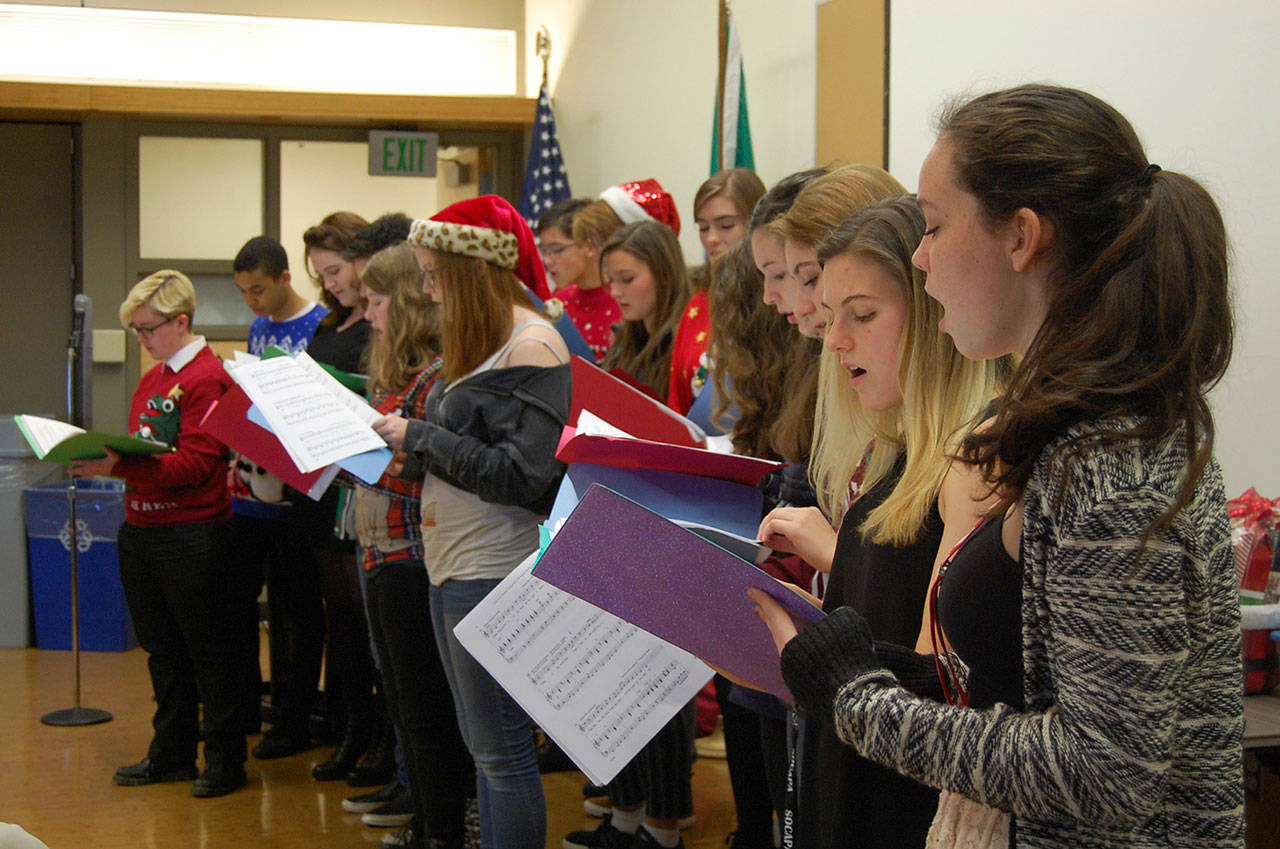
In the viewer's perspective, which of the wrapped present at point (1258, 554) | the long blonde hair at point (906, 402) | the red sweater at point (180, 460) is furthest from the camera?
the red sweater at point (180, 460)

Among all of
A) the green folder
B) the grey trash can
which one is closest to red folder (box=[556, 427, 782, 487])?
the green folder

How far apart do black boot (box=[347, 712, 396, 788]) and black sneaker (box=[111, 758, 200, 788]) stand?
528 mm

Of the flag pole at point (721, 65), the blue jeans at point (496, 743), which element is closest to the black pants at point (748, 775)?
the blue jeans at point (496, 743)

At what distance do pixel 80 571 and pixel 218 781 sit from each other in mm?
2400

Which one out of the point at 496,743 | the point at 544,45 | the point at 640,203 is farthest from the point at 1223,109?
the point at 544,45

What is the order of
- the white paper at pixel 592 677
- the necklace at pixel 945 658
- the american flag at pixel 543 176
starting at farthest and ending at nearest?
the american flag at pixel 543 176, the white paper at pixel 592 677, the necklace at pixel 945 658

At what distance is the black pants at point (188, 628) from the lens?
12.1 ft

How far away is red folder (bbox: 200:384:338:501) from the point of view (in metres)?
2.79

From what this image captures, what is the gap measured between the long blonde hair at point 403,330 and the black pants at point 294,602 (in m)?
1.27

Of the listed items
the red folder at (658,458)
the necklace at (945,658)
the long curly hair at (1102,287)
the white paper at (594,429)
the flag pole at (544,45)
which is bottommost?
the necklace at (945,658)

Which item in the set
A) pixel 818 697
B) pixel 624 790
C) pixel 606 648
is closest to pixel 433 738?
pixel 624 790

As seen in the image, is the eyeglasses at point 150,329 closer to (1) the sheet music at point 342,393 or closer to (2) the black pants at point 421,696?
(1) the sheet music at point 342,393

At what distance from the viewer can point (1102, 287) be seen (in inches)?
37.1

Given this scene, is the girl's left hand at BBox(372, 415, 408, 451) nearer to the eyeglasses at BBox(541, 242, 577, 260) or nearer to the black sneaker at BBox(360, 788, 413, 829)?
the black sneaker at BBox(360, 788, 413, 829)
